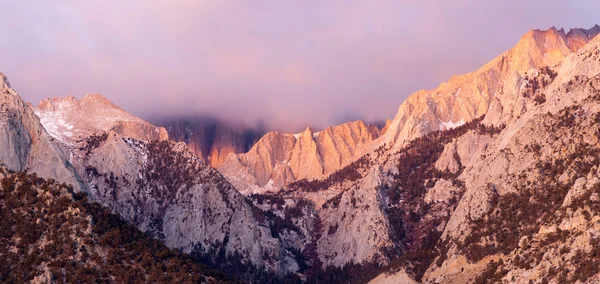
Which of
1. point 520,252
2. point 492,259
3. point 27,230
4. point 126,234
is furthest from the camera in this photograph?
point 492,259

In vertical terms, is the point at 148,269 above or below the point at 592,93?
below

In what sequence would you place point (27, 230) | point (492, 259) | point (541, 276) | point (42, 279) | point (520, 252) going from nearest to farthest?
point (42, 279) < point (27, 230) < point (541, 276) < point (520, 252) < point (492, 259)

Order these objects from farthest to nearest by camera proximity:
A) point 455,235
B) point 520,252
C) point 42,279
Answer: point 455,235
point 520,252
point 42,279

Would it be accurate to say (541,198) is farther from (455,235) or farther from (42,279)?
(42,279)

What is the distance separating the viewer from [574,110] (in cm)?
19862

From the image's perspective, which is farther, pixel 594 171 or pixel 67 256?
pixel 594 171

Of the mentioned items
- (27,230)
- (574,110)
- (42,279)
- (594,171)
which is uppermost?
(574,110)

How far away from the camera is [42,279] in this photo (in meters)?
104

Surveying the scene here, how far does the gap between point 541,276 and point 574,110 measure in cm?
7448

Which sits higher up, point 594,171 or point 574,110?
point 574,110

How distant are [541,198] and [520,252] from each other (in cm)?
2645

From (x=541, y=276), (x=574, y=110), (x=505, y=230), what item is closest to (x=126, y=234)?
(x=541, y=276)

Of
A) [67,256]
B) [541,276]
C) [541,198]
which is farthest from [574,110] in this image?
[67,256]

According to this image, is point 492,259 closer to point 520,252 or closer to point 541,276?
point 520,252
